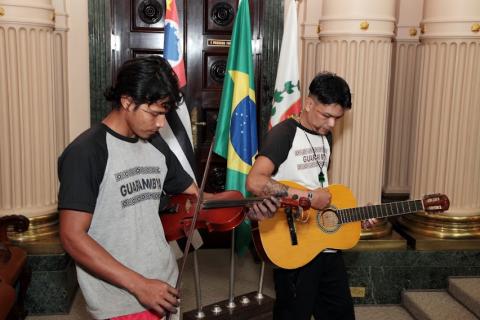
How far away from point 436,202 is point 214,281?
2182 mm

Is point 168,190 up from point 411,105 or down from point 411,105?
down

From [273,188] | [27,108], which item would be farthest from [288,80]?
[27,108]

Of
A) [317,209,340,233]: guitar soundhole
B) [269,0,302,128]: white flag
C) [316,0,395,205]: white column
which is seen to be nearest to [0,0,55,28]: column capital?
[269,0,302,128]: white flag

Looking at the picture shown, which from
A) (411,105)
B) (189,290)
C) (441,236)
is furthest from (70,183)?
(411,105)

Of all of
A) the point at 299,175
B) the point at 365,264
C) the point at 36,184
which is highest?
the point at 299,175

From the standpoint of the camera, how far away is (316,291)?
9.54 ft

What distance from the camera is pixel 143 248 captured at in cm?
196

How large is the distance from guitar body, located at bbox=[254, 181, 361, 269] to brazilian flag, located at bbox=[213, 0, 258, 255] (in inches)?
36.9

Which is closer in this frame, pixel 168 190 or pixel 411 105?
pixel 168 190

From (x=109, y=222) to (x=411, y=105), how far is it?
3612 millimetres

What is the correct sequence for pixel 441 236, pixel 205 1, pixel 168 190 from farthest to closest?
pixel 205 1 < pixel 441 236 < pixel 168 190

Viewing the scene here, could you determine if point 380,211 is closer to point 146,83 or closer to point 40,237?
point 146,83

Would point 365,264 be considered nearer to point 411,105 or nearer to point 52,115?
point 411,105

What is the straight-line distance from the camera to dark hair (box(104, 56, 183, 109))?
1863 mm
